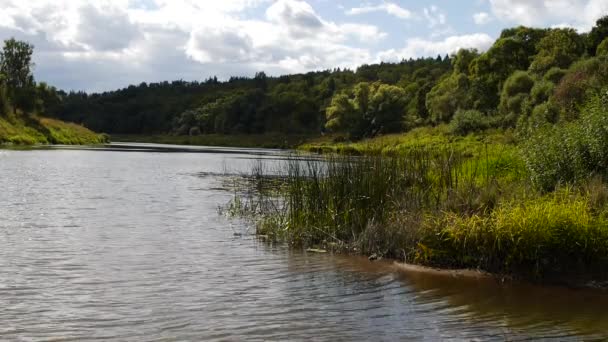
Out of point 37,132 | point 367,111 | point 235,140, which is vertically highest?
point 367,111

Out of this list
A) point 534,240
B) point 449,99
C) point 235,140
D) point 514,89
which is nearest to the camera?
point 534,240

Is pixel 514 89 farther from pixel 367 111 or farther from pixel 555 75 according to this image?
pixel 367 111

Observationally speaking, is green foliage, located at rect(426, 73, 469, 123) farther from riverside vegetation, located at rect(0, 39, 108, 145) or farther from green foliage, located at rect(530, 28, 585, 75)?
riverside vegetation, located at rect(0, 39, 108, 145)

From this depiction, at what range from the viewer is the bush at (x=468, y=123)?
64.1 meters

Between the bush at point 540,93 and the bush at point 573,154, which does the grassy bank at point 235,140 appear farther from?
the bush at point 573,154

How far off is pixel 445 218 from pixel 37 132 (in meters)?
82.1

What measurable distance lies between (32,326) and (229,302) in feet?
9.20

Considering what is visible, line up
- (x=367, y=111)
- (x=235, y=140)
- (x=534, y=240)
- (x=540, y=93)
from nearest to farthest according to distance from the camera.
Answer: (x=534, y=240)
(x=540, y=93)
(x=367, y=111)
(x=235, y=140)

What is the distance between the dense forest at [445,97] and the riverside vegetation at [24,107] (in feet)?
17.1

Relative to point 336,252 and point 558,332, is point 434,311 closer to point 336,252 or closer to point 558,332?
point 558,332

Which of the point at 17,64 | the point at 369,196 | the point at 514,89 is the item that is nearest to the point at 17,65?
the point at 17,64

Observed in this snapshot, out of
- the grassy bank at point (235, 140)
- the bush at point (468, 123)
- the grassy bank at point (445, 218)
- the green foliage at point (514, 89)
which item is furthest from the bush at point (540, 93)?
the grassy bank at point (235, 140)

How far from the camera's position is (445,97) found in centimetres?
8525

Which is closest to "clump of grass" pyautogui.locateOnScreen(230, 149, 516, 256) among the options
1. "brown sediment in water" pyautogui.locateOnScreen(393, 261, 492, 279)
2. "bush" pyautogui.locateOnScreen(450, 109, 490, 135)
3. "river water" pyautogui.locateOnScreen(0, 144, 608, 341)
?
"brown sediment in water" pyautogui.locateOnScreen(393, 261, 492, 279)
